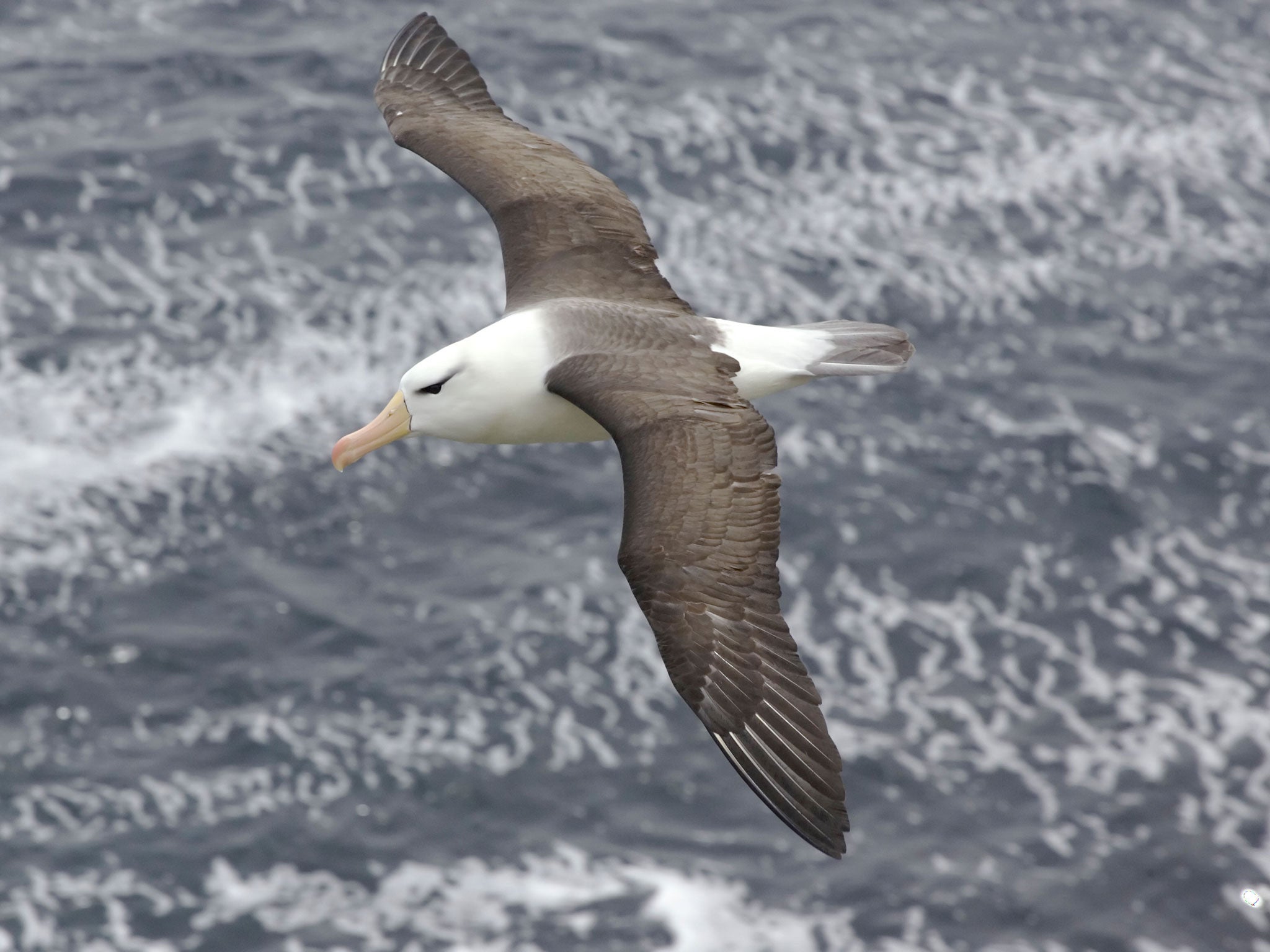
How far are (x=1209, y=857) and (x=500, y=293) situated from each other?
9.88 m

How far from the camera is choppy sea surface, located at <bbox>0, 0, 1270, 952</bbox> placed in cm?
1627

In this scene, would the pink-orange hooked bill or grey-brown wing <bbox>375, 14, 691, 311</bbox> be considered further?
grey-brown wing <bbox>375, 14, 691, 311</bbox>

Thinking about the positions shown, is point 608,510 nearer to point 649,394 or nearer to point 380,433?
point 380,433

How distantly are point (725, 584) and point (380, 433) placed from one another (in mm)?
2545

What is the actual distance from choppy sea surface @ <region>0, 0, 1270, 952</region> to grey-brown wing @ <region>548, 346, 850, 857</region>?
7.95m

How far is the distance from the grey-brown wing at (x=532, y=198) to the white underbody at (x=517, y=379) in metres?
0.69

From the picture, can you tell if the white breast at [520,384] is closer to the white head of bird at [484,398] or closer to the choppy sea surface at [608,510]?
the white head of bird at [484,398]

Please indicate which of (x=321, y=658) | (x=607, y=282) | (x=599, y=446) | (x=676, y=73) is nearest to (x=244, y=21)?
(x=676, y=73)

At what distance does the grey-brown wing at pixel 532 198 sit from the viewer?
10984 millimetres

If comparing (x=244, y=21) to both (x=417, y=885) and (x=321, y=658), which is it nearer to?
(x=321, y=658)

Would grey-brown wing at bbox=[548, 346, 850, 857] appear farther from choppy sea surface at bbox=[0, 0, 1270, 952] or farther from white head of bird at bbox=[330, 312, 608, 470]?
choppy sea surface at bbox=[0, 0, 1270, 952]

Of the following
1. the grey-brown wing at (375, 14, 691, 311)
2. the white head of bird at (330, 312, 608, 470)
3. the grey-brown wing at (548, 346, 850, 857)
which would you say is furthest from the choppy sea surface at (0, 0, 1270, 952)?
the grey-brown wing at (548, 346, 850, 857)

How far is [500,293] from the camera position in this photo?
2142 cm

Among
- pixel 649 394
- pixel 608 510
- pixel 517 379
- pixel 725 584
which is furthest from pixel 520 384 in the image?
pixel 608 510
